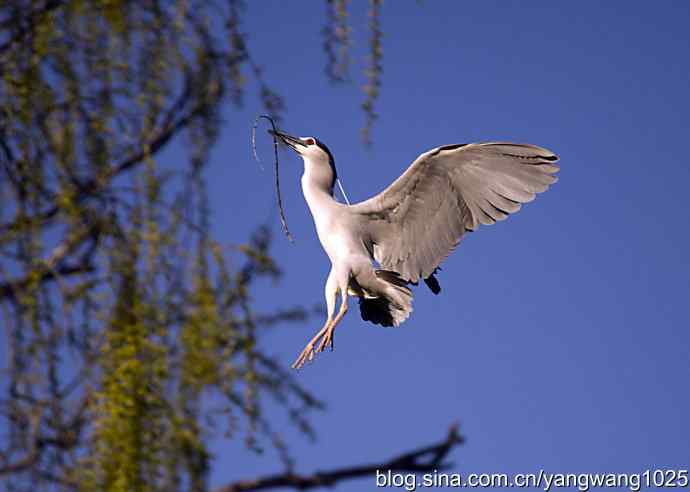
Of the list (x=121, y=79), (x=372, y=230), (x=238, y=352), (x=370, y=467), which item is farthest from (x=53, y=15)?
(x=372, y=230)

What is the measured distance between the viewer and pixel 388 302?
3.00 metres

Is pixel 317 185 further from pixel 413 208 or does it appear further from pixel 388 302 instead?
pixel 388 302

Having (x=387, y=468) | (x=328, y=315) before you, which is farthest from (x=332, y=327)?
(x=387, y=468)

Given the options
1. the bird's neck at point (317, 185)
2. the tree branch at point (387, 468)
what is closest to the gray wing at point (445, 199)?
the bird's neck at point (317, 185)

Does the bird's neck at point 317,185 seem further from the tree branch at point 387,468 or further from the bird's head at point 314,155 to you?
the tree branch at point 387,468

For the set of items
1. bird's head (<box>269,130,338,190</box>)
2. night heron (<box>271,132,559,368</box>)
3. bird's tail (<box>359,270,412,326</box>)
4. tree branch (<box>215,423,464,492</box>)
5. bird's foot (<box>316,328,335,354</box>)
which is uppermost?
bird's head (<box>269,130,338,190</box>)

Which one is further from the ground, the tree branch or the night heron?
the night heron

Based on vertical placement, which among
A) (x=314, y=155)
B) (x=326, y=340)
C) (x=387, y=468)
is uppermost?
(x=314, y=155)

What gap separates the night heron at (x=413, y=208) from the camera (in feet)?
9.49

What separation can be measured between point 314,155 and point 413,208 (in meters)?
0.33

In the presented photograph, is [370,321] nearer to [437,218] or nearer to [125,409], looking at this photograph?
[437,218]

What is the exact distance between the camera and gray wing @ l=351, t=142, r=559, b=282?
2920 mm

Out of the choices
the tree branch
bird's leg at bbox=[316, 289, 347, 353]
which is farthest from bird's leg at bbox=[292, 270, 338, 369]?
the tree branch

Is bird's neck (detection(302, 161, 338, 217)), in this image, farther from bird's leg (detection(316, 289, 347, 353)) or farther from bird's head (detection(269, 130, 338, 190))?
bird's leg (detection(316, 289, 347, 353))
